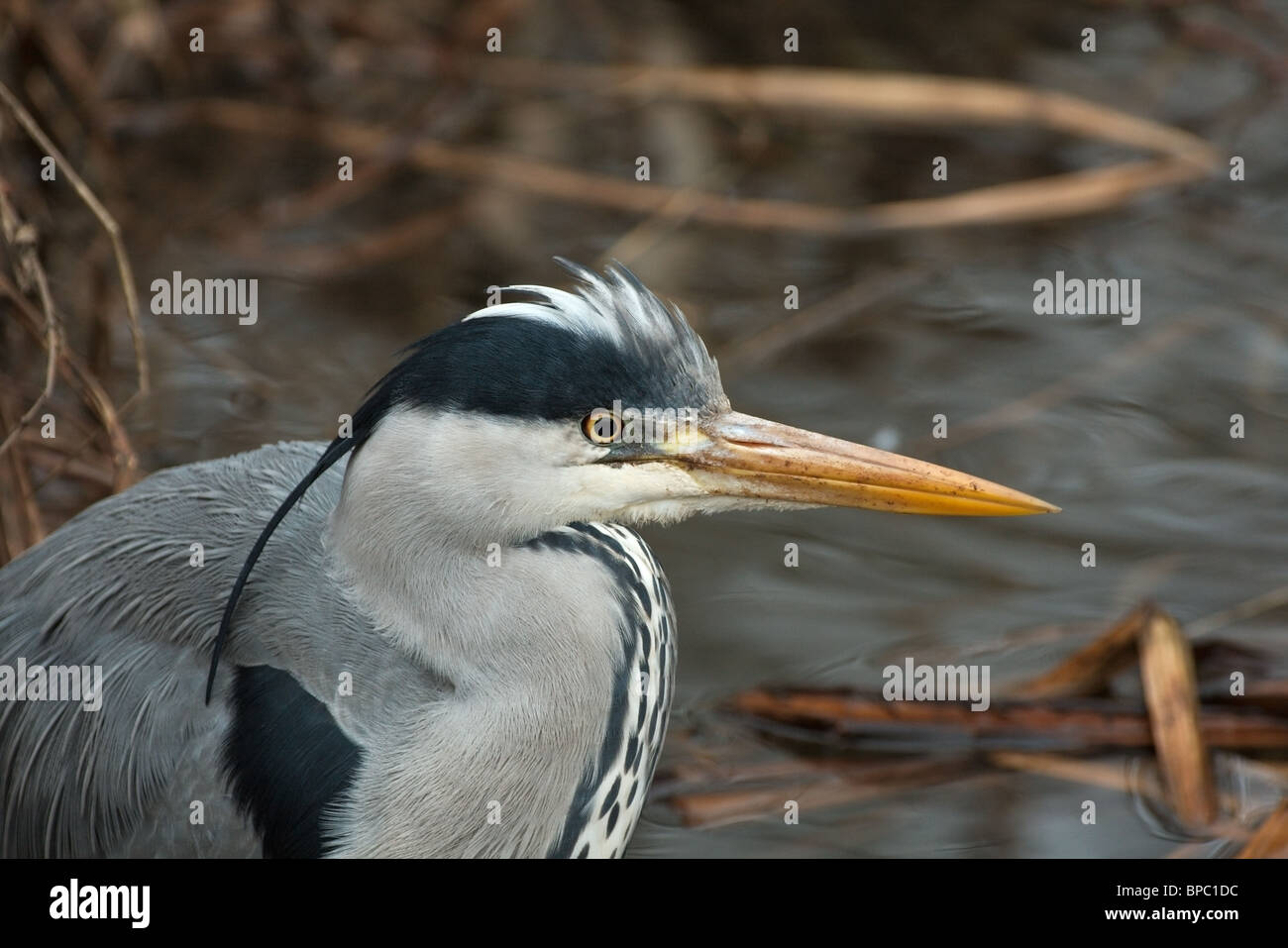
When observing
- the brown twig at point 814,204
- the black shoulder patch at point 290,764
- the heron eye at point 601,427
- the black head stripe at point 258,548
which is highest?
the brown twig at point 814,204

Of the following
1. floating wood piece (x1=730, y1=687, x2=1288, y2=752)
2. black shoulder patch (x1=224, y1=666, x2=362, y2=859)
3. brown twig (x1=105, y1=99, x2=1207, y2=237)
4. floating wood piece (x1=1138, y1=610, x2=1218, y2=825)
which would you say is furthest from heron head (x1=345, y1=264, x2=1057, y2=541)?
brown twig (x1=105, y1=99, x2=1207, y2=237)

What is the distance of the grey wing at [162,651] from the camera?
2682 millimetres

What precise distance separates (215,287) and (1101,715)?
3.15 meters

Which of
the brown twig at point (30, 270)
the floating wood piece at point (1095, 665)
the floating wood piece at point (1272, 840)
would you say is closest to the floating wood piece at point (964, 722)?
the floating wood piece at point (1095, 665)

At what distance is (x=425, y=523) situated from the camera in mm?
2604

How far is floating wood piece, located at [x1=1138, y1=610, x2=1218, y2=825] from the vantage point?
11.3ft

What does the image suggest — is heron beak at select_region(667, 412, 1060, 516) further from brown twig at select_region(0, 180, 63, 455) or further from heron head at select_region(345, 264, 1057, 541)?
brown twig at select_region(0, 180, 63, 455)

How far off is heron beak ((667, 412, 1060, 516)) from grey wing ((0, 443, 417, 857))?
0.61m

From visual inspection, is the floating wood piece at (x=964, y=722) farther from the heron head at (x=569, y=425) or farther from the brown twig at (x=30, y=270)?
the brown twig at (x=30, y=270)

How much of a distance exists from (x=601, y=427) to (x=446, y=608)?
40cm

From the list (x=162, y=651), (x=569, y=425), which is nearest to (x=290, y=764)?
(x=162, y=651)

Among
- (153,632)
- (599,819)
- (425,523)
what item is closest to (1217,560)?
(599,819)

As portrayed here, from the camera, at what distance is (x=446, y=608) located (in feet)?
8.68

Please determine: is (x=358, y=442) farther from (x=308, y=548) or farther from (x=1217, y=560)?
(x=1217, y=560)
